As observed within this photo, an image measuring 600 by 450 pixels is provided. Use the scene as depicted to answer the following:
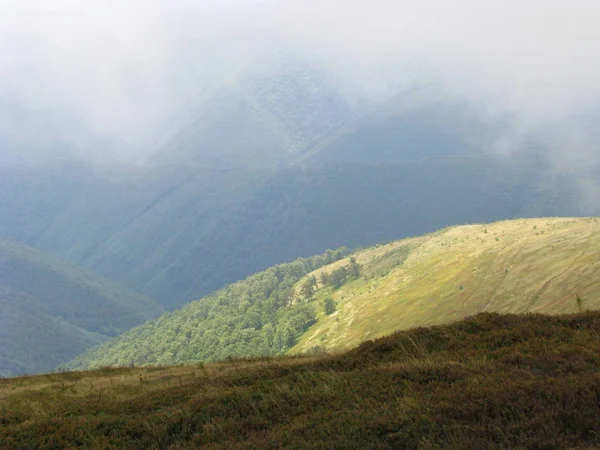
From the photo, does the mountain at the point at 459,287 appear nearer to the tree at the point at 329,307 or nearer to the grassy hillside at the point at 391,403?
the tree at the point at 329,307

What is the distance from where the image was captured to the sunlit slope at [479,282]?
2426 inches

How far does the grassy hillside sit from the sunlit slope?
31.6 metres

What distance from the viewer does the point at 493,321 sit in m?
20.0

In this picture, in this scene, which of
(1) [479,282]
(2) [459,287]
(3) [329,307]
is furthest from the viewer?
(3) [329,307]

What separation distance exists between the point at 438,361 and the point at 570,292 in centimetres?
4779

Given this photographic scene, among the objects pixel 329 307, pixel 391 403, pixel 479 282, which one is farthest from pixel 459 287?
pixel 391 403

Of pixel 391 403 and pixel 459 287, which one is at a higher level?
pixel 459 287

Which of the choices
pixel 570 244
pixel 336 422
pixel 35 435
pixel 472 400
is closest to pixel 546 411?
pixel 472 400

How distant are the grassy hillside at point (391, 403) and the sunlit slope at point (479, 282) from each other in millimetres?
31614

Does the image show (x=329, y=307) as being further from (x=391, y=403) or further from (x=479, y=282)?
(x=391, y=403)

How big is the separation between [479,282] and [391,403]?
84346mm

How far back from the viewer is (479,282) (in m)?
91.0

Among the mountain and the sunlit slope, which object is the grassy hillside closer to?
the mountain

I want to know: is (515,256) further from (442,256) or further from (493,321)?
(493,321)
